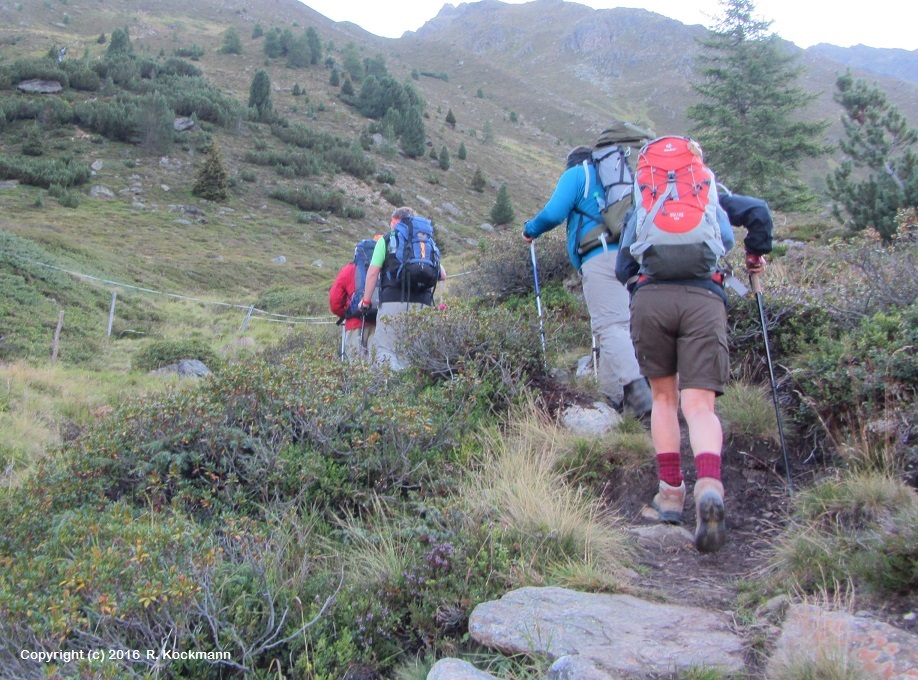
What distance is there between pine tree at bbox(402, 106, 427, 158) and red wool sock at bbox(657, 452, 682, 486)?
141ft

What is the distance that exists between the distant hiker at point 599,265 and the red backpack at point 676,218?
106cm

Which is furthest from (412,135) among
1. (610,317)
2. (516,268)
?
(610,317)

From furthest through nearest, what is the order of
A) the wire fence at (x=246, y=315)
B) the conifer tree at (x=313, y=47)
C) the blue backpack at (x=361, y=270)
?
the conifer tree at (x=313, y=47)
the wire fence at (x=246, y=315)
the blue backpack at (x=361, y=270)

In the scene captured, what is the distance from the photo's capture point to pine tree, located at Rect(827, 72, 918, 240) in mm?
9547

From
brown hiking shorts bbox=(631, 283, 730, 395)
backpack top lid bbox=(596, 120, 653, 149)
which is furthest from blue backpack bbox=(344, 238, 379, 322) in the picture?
brown hiking shorts bbox=(631, 283, 730, 395)

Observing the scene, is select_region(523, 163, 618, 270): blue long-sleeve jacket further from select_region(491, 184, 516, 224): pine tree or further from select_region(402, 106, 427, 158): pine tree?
select_region(402, 106, 427, 158): pine tree

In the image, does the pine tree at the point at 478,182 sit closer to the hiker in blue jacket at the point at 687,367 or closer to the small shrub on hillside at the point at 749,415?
the small shrub on hillside at the point at 749,415

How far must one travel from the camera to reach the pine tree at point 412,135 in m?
44.2

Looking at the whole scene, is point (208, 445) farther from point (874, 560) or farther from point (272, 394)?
point (874, 560)

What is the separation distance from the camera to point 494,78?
4055 inches

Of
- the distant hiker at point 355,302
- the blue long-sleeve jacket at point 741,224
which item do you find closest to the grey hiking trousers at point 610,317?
the blue long-sleeve jacket at point 741,224

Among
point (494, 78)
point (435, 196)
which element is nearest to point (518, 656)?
point (435, 196)

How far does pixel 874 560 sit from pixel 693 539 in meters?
0.85

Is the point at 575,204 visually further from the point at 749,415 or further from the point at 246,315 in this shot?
the point at 246,315
